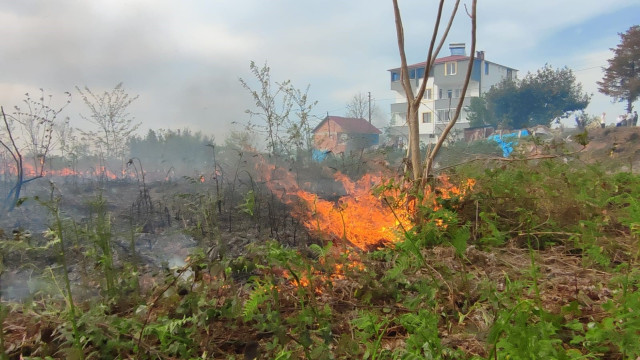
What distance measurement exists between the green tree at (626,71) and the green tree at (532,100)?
472cm

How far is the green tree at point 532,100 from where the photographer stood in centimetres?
3186

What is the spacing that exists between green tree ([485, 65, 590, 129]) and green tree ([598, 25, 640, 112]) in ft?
15.5

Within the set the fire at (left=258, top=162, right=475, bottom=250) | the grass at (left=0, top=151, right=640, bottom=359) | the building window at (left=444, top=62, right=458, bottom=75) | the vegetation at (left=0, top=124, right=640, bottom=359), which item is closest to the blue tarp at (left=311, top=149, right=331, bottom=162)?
the fire at (left=258, top=162, right=475, bottom=250)

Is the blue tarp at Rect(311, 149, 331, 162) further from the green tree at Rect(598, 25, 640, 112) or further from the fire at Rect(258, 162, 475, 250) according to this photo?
the green tree at Rect(598, 25, 640, 112)

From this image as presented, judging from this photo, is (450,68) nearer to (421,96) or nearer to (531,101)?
(531,101)

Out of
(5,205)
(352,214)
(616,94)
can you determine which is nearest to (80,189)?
(5,205)

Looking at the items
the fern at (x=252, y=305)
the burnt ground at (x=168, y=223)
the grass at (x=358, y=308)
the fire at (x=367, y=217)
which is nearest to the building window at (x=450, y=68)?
the burnt ground at (x=168, y=223)

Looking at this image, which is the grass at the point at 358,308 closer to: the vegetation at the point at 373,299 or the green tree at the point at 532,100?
the vegetation at the point at 373,299

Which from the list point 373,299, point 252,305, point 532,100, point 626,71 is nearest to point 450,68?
point 532,100

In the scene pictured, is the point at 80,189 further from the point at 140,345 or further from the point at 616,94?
the point at 616,94

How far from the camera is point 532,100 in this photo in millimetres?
31969

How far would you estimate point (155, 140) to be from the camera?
11672mm

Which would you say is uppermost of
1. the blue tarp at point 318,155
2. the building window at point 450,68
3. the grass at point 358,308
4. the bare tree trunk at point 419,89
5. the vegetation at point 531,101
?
the building window at point 450,68

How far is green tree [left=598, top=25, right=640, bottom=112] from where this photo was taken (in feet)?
83.5
